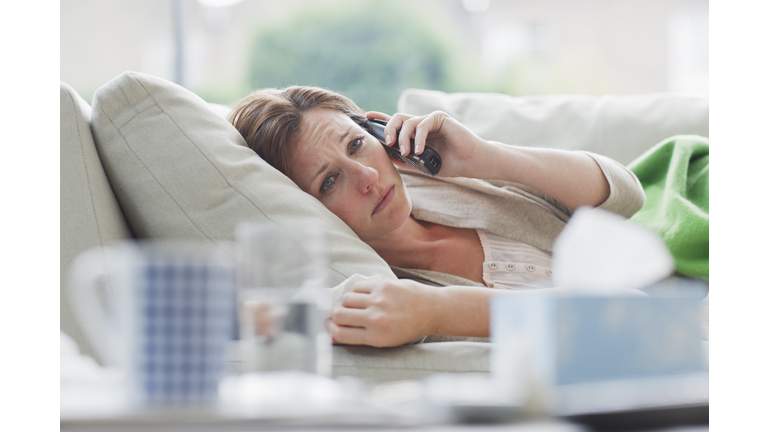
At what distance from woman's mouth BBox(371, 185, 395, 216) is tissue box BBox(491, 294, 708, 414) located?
0.71 metres

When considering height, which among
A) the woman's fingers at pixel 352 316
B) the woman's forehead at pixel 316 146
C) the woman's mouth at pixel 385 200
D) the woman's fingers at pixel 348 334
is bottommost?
the woman's fingers at pixel 348 334

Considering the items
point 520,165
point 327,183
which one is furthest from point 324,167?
point 520,165

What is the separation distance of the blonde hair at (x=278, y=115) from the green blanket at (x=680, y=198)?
722mm

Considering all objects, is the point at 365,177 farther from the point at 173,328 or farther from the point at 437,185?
the point at 173,328

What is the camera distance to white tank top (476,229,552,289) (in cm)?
121

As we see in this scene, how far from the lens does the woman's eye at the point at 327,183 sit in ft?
3.91

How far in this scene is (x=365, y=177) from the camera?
115 cm

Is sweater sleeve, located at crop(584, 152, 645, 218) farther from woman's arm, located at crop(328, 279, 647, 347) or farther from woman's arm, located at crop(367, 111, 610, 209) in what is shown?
woman's arm, located at crop(328, 279, 647, 347)

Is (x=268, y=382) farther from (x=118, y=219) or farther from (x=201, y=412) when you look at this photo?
(x=118, y=219)

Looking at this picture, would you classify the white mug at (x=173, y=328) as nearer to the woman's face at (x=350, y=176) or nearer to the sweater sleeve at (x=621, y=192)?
the woman's face at (x=350, y=176)

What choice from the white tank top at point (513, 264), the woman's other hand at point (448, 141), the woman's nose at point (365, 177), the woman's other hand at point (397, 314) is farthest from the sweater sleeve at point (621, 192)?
the woman's other hand at point (397, 314)

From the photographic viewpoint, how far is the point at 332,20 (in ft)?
21.5

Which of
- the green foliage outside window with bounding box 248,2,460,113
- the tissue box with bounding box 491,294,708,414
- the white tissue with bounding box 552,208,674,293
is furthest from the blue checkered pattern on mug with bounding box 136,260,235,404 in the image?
the green foliage outside window with bounding box 248,2,460,113
